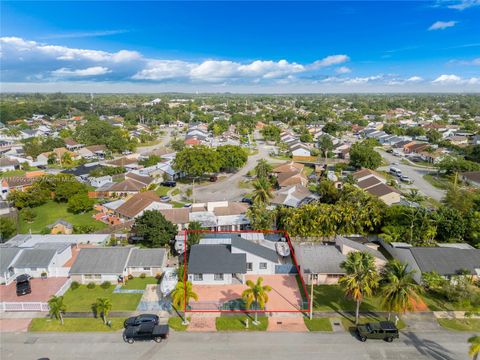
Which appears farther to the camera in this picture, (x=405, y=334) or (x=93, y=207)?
(x=93, y=207)

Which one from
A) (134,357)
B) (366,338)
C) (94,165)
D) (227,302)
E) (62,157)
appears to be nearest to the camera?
(134,357)

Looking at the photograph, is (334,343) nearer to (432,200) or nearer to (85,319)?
(85,319)

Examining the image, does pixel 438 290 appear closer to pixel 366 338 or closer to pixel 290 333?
pixel 366 338

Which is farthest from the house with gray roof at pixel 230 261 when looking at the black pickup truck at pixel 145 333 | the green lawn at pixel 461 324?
the green lawn at pixel 461 324

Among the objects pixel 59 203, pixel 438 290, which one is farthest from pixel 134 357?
pixel 59 203

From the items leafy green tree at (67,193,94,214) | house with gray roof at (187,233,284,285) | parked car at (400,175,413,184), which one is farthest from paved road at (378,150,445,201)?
leafy green tree at (67,193,94,214)

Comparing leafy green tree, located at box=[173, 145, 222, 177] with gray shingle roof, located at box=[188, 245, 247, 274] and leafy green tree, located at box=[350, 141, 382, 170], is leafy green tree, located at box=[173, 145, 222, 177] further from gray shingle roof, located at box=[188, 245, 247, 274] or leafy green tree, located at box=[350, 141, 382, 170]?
leafy green tree, located at box=[350, 141, 382, 170]

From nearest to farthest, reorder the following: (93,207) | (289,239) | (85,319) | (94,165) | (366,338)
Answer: (366,338) → (85,319) → (289,239) → (93,207) → (94,165)

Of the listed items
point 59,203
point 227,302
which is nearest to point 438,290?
point 227,302
